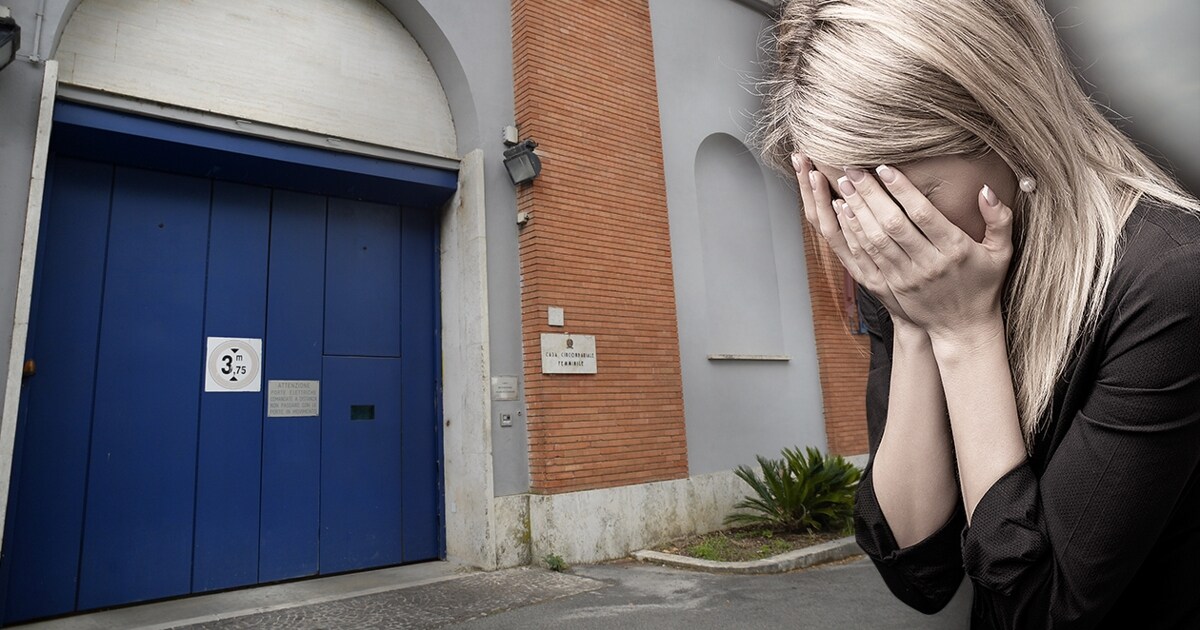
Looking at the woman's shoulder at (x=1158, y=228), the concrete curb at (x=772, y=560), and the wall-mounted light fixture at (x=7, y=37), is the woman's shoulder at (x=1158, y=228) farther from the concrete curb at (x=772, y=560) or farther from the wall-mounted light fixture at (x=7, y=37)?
the wall-mounted light fixture at (x=7, y=37)

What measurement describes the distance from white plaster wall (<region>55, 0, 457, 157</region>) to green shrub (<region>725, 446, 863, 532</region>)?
467 centimetres

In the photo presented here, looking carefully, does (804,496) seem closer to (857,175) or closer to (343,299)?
(343,299)

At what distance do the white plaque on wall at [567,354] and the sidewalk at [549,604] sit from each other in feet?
5.75

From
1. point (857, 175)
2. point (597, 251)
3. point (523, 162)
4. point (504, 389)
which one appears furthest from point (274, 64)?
point (857, 175)

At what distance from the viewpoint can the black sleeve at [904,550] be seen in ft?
3.35

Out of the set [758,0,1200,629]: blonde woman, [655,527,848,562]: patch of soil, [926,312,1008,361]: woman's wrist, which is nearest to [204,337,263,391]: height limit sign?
[655,527,848,562]: patch of soil

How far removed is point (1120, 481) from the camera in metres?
0.72

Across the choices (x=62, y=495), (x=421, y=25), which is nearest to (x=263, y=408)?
(x=62, y=495)

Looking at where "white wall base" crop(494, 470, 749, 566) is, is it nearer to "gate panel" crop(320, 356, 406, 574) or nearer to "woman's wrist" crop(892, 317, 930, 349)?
"gate panel" crop(320, 356, 406, 574)

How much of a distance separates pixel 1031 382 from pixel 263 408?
637cm

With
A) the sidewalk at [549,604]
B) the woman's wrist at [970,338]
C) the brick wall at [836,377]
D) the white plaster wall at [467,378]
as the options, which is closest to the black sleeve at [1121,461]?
the woman's wrist at [970,338]

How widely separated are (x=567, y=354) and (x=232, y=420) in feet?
9.45

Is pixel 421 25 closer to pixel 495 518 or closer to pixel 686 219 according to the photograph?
pixel 686 219

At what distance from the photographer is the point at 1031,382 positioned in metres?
0.86
